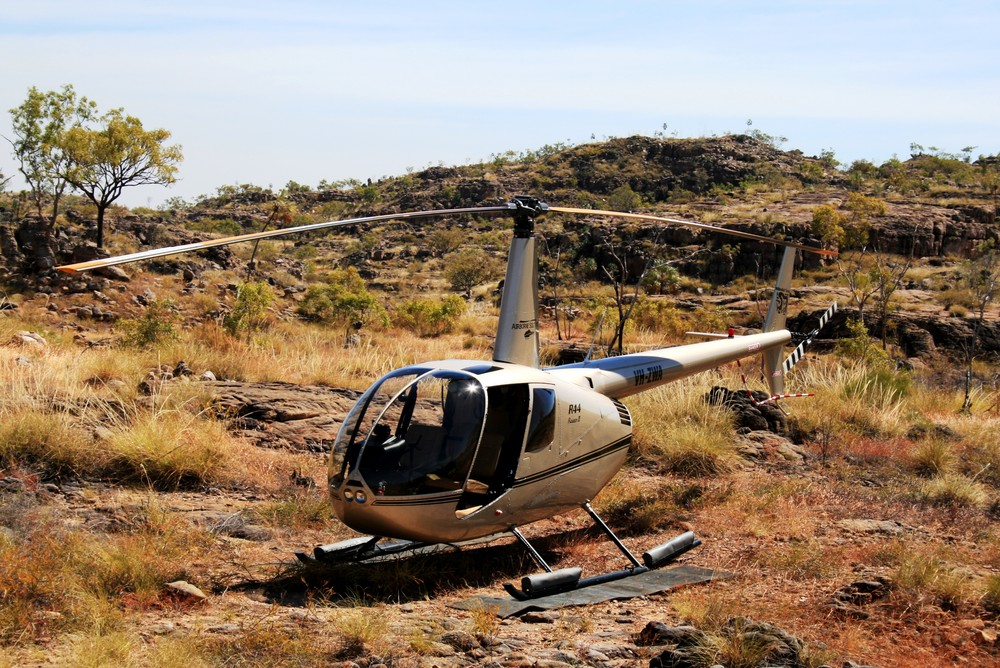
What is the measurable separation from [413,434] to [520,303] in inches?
68.7

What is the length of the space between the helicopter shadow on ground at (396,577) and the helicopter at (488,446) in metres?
0.21

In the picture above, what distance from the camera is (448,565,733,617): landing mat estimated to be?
261 inches

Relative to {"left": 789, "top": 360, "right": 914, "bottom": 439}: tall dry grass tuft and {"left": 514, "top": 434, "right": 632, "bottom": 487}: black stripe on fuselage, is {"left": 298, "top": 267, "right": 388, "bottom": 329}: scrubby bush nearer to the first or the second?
{"left": 789, "top": 360, "right": 914, "bottom": 439}: tall dry grass tuft

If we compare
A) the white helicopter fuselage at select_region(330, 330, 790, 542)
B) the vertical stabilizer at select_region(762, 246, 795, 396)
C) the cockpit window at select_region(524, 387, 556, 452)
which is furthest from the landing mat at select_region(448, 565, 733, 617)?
the vertical stabilizer at select_region(762, 246, 795, 396)

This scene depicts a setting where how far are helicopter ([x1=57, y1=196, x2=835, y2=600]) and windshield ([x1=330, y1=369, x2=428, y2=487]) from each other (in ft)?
0.04

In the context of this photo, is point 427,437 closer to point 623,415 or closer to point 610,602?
point 610,602

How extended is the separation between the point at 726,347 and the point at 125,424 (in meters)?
7.27

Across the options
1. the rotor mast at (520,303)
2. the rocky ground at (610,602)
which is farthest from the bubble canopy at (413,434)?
the rotor mast at (520,303)

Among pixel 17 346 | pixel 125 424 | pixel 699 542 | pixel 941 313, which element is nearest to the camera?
pixel 699 542

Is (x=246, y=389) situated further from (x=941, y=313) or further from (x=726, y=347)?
(x=941, y=313)

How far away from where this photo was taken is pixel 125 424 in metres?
10.4

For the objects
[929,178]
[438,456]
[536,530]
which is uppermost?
[929,178]

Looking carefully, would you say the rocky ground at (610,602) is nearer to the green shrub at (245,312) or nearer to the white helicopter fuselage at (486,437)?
the white helicopter fuselage at (486,437)

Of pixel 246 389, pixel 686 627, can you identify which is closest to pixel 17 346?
pixel 246 389
